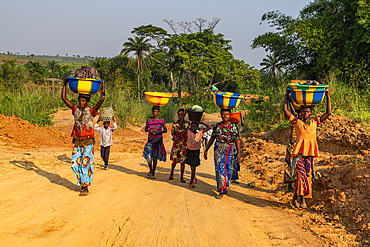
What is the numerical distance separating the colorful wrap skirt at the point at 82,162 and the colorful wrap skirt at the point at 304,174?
3834 millimetres

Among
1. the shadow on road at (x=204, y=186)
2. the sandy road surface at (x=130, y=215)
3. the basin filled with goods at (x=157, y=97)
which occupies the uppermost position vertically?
the basin filled with goods at (x=157, y=97)

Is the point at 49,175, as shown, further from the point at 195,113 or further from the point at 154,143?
the point at 195,113

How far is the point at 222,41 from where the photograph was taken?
34.8 metres

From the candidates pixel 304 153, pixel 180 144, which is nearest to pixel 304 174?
pixel 304 153

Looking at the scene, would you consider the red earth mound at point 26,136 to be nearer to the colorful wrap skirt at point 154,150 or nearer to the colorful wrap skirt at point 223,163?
the colorful wrap skirt at point 154,150

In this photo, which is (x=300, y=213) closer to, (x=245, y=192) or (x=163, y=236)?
(x=245, y=192)

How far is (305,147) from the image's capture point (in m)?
4.35

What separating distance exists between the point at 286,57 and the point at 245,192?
11.7 meters

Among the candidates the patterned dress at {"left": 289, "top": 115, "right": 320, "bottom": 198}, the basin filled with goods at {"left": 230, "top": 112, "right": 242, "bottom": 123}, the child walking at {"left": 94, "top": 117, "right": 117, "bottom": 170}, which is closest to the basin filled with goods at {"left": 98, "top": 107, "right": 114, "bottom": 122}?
the child walking at {"left": 94, "top": 117, "right": 117, "bottom": 170}

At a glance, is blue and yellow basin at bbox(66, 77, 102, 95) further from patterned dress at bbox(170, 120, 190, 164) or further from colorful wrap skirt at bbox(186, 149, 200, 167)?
colorful wrap skirt at bbox(186, 149, 200, 167)

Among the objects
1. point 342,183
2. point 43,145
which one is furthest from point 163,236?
point 43,145

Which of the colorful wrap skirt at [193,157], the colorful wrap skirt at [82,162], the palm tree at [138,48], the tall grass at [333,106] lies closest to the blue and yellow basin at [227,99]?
the colorful wrap skirt at [193,157]

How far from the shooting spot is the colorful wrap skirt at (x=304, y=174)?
443cm

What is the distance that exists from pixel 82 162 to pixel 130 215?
1.47 meters
